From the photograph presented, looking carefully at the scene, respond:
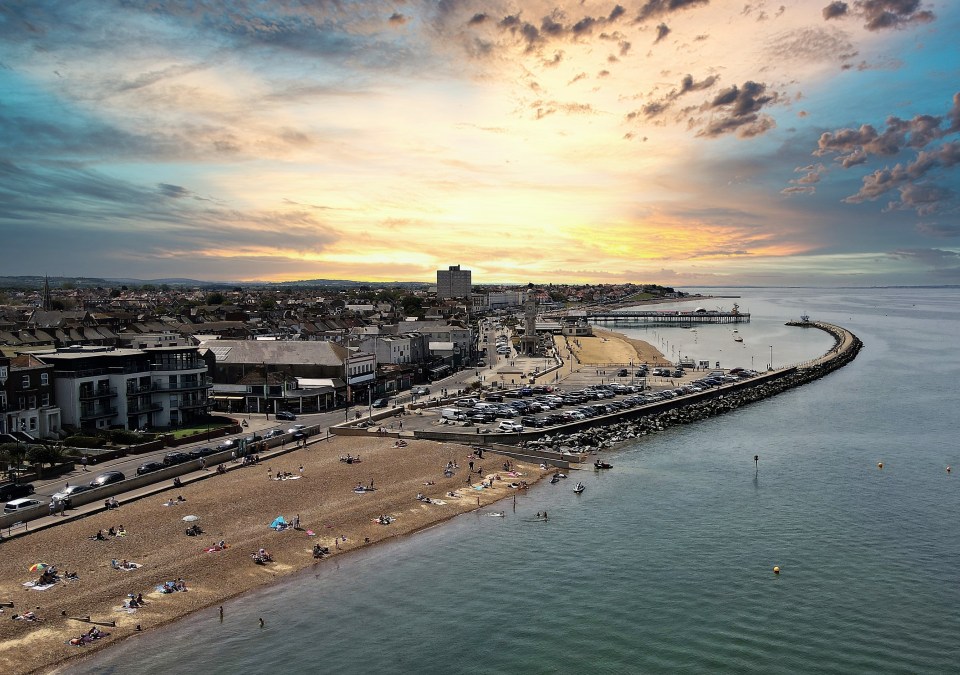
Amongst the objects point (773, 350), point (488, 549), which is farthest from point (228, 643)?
point (773, 350)

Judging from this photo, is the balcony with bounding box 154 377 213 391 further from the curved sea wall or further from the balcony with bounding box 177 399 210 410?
the curved sea wall

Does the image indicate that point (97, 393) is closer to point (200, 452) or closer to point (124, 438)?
point (124, 438)

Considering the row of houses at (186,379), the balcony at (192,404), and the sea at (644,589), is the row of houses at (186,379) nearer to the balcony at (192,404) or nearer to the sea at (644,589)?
the balcony at (192,404)

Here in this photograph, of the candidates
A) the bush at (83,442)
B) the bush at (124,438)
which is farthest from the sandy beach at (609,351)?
the bush at (83,442)

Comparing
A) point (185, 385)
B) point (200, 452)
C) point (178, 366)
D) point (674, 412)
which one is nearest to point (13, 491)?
point (200, 452)

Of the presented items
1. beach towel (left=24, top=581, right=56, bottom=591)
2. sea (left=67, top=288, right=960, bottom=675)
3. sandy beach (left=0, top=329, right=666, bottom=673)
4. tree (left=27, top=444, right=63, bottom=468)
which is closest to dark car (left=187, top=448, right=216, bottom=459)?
sandy beach (left=0, top=329, right=666, bottom=673)

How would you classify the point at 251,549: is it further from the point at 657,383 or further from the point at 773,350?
the point at 773,350
